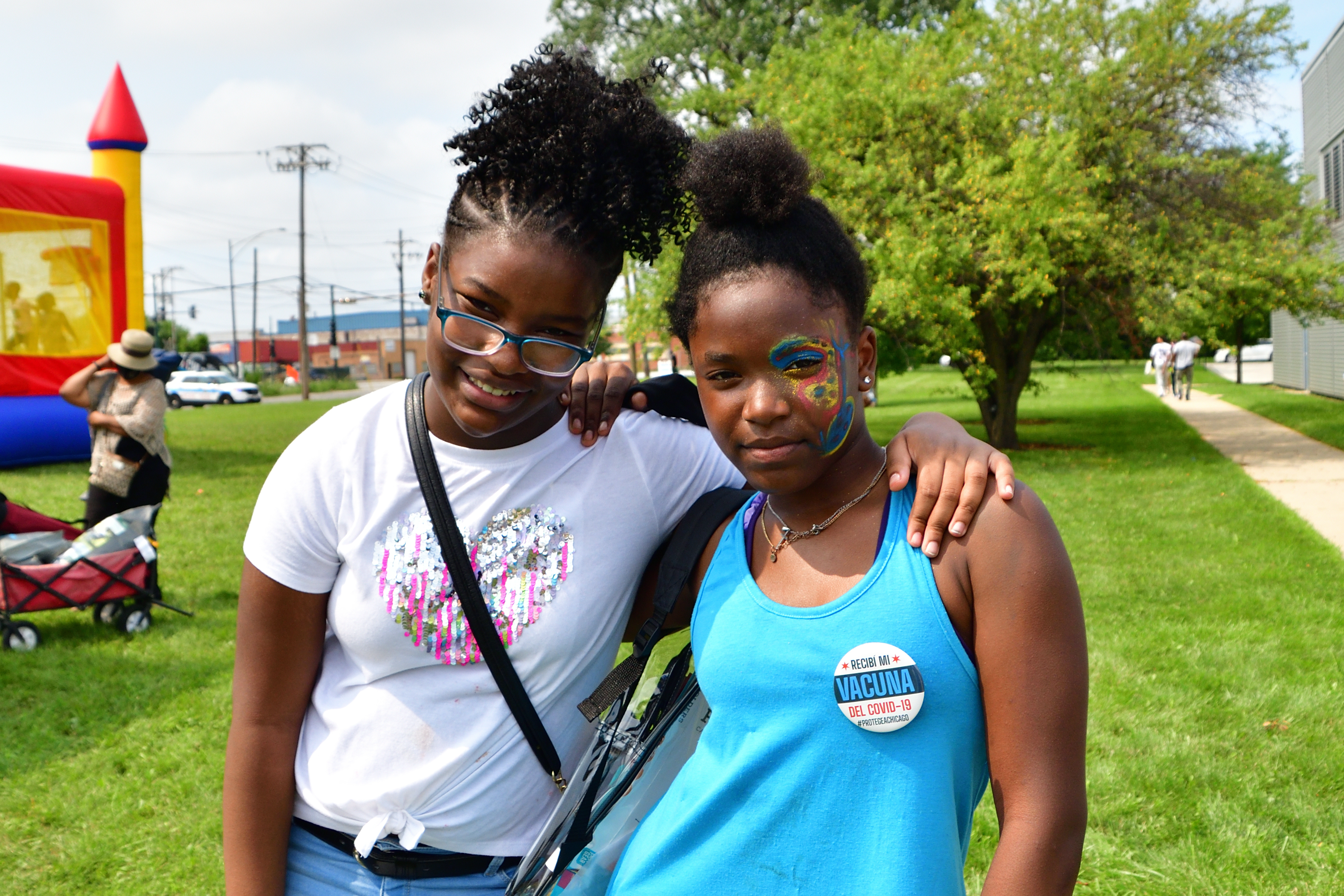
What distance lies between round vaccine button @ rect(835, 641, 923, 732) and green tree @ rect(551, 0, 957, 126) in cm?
2813

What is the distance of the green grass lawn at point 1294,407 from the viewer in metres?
17.0

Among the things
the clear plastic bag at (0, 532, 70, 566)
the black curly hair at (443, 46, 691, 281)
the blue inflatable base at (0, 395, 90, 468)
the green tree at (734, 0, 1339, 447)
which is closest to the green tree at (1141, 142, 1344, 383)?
the green tree at (734, 0, 1339, 447)

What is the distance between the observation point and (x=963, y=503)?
144 centimetres

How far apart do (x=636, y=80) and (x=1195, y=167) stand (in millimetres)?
14229

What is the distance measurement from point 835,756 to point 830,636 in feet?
0.55

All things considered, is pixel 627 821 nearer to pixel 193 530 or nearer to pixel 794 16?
pixel 193 530

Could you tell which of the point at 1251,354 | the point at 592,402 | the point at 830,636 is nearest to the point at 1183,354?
the point at 1251,354

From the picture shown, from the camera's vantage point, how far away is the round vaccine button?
1.42m

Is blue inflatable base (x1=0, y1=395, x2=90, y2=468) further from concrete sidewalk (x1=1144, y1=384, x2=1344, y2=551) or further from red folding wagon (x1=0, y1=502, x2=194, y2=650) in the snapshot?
concrete sidewalk (x1=1144, y1=384, x2=1344, y2=551)

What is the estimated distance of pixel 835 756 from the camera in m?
1.47

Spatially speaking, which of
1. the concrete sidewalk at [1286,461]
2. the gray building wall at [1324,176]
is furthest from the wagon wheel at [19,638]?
the gray building wall at [1324,176]

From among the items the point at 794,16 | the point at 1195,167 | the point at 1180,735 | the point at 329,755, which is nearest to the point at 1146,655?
the point at 1180,735

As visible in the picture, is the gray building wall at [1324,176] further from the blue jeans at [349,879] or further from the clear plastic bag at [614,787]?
the blue jeans at [349,879]

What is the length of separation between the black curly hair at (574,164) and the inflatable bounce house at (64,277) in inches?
566
